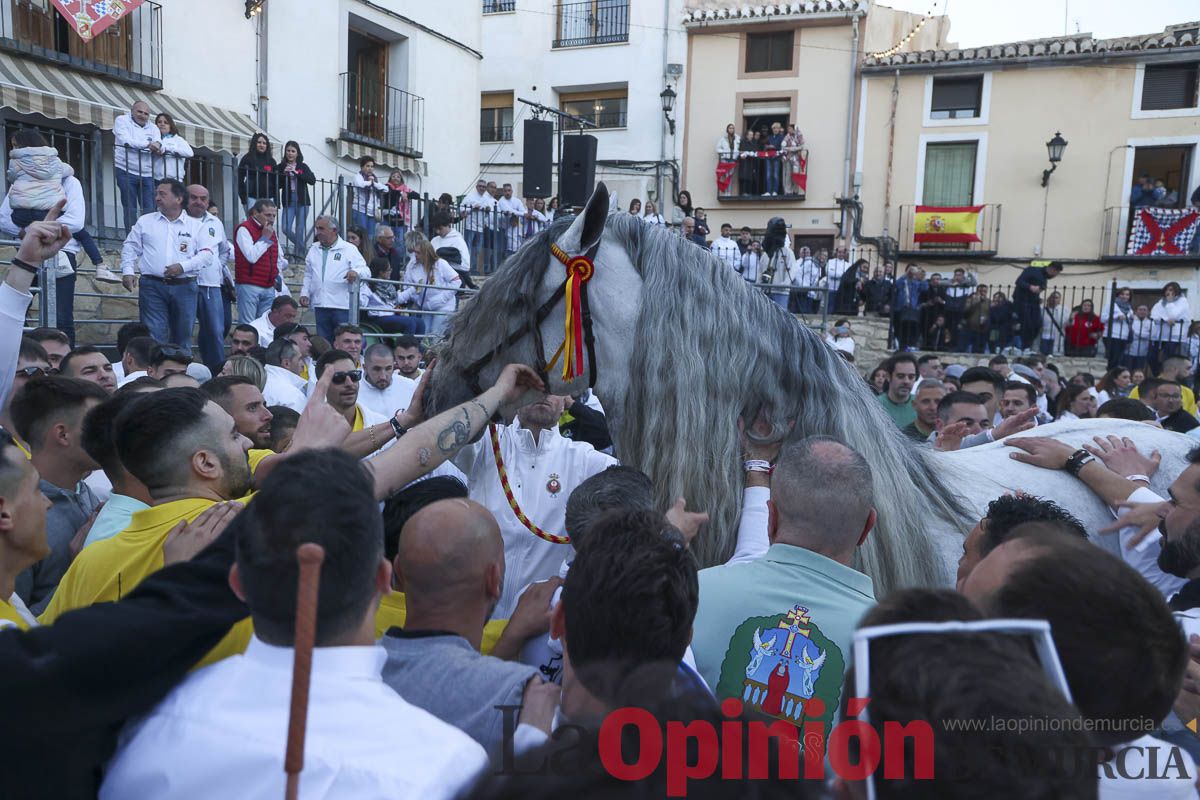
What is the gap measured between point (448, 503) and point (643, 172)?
25.2m

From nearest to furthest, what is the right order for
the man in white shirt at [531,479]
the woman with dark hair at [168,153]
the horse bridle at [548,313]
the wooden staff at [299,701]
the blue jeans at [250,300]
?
the wooden staff at [299,701], the horse bridle at [548,313], the man in white shirt at [531,479], the blue jeans at [250,300], the woman with dark hair at [168,153]

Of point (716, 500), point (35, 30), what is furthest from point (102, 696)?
point (35, 30)

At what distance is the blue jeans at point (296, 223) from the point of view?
13766mm

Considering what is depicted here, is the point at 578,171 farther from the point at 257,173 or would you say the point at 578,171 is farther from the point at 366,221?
the point at 257,173

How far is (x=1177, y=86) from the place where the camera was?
23.2 m

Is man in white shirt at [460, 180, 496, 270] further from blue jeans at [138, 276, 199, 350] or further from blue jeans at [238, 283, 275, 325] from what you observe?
blue jeans at [138, 276, 199, 350]

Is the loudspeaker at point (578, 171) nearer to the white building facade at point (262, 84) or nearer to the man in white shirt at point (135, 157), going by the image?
the white building facade at point (262, 84)

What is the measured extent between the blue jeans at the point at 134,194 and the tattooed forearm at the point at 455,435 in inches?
424

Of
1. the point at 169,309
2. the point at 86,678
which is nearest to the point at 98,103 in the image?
the point at 169,309

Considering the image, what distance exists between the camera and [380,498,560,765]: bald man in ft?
5.84

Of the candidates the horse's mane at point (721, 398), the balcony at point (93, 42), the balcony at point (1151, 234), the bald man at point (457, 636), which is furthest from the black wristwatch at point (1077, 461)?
the balcony at point (1151, 234)

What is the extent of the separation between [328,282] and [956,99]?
2086cm

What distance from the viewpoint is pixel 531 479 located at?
4.41 m

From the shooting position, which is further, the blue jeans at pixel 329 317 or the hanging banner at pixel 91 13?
the hanging banner at pixel 91 13
